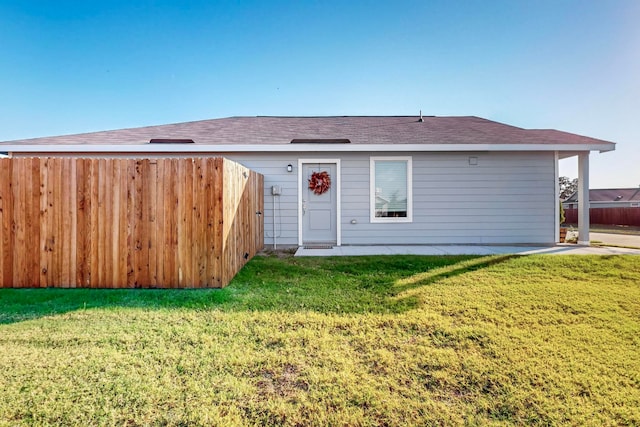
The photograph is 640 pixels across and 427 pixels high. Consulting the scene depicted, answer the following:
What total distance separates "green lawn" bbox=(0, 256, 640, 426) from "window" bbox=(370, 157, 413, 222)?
336 centimetres

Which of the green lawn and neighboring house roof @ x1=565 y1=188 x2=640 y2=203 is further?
neighboring house roof @ x1=565 y1=188 x2=640 y2=203

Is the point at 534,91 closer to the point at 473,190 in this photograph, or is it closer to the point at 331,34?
the point at 473,190

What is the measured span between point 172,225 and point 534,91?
12326 mm

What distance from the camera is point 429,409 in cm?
176

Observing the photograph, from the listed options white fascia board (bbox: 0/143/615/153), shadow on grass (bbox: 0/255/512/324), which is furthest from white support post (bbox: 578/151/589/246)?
shadow on grass (bbox: 0/255/512/324)

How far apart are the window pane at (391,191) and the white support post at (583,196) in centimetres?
465

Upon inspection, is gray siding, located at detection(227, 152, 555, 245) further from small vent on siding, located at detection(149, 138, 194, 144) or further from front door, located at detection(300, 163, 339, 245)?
small vent on siding, located at detection(149, 138, 194, 144)

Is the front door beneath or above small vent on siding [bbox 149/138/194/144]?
beneath

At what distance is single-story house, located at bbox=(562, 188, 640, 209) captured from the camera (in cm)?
2864

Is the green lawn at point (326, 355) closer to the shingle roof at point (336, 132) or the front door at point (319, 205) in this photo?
the front door at point (319, 205)

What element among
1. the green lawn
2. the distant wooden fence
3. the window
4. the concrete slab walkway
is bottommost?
the green lawn

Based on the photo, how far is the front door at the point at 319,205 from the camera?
7523 mm

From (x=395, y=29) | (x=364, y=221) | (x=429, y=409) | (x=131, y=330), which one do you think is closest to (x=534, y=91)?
(x=395, y=29)

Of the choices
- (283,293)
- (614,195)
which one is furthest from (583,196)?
(614,195)
